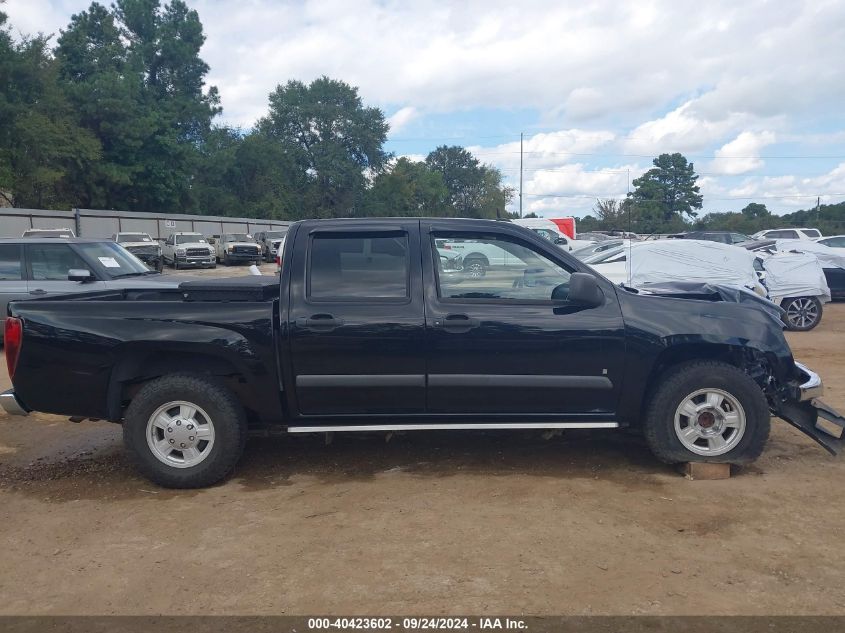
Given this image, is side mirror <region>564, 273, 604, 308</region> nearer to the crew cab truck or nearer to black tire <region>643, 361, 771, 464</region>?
black tire <region>643, 361, 771, 464</region>

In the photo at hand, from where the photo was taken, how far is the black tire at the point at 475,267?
5031 millimetres

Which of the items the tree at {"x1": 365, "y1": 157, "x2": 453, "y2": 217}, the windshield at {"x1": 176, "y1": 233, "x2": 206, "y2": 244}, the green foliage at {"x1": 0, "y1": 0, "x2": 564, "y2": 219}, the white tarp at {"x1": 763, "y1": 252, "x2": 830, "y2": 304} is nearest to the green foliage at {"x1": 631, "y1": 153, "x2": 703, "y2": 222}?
the green foliage at {"x1": 0, "y1": 0, "x2": 564, "y2": 219}

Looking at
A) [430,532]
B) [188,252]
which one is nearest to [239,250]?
[188,252]

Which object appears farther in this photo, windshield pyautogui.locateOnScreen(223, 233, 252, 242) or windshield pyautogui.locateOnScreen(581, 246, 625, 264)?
windshield pyautogui.locateOnScreen(223, 233, 252, 242)

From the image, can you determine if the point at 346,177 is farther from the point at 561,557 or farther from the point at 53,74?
the point at 561,557

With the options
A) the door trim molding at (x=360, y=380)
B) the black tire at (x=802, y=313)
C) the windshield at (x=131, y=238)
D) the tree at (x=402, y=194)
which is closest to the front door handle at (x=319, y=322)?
the door trim molding at (x=360, y=380)

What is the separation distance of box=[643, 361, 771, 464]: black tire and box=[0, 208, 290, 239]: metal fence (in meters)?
32.9

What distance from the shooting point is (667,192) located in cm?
5591

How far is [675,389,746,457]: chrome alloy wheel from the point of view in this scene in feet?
16.2

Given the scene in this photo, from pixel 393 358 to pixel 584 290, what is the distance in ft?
4.41

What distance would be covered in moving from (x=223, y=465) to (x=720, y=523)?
3.19 metres

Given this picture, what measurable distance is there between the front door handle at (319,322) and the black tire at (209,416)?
0.73 metres

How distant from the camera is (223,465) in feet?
16.1

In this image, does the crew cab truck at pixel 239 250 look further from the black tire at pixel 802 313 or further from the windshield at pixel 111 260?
the black tire at pixel 802 313
